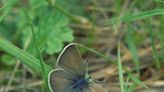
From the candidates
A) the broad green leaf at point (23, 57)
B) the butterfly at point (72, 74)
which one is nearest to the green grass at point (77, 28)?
the broad green leaf at point (23, 57)

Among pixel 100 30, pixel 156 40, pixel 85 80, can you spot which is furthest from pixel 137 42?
pixel 85 80

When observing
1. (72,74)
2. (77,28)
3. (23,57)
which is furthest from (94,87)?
(77,28)

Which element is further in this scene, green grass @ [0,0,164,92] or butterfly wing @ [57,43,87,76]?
green grass @ [0,0,164,92]

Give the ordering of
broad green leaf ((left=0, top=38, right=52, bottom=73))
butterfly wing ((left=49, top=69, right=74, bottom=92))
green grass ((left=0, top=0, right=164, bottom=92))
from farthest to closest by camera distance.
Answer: green grass ((left=0, top=0, right=164, bottom=92)), broad green leaf ((left=0, top=38, right=52, bottom=73)), butterfly wing ((left=49, top=69, right=74, bottom=92))

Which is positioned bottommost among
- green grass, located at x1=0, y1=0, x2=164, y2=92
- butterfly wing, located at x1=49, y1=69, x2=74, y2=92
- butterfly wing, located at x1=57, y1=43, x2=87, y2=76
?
butterfly wing, located at x1=49, y1=69, x2=74, y2=92

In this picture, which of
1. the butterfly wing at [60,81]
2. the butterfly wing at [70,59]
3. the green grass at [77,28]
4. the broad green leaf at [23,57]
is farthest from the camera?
the green grass at [77,28]

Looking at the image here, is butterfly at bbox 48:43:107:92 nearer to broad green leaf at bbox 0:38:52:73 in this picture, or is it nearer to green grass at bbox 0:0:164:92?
broad green leaf at bbox 0:38:52:73

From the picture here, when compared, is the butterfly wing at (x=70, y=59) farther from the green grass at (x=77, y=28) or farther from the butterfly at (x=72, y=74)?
the green grass at (x=77, y=28)

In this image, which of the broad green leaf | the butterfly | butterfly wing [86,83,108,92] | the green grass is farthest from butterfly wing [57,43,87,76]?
the green grass
